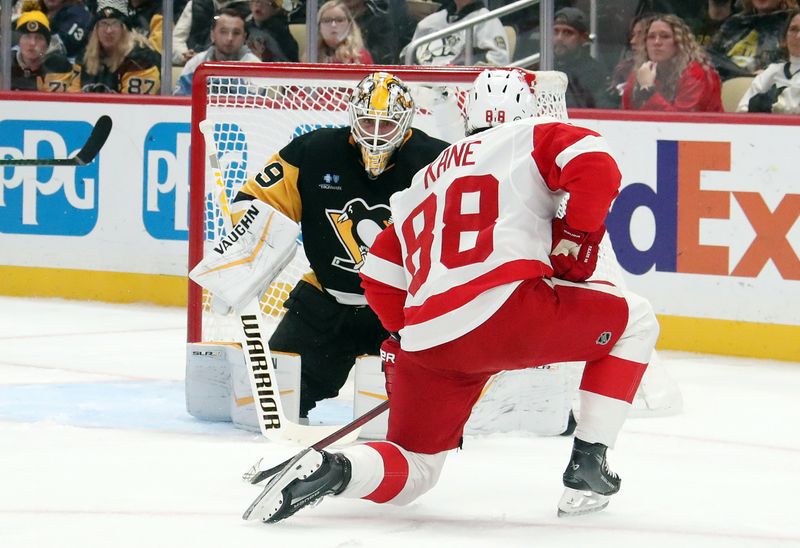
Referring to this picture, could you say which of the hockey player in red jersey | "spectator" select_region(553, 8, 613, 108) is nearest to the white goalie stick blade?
the hockey player in red jersey

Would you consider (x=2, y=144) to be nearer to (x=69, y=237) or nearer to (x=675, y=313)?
(x=69, y=237)

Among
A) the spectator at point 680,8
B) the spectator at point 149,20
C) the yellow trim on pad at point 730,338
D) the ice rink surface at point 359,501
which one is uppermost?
the spectator at point 149,20

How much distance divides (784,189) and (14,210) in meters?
3.59

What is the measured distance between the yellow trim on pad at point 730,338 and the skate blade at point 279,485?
301 centimetres

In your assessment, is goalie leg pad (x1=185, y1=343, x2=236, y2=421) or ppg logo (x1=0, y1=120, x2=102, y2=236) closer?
goalie leg pad (x1=185, y1=343, x2=236, y2=421)

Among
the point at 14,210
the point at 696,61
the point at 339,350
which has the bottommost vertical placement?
the point at 339,350

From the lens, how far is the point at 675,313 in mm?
5277

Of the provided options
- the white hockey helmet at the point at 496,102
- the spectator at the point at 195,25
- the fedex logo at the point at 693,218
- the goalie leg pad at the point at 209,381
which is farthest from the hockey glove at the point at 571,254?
the spectator at the point at 195,25

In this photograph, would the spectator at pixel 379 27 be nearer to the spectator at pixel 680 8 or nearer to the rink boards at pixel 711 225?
the rink boards at pixel 711 225

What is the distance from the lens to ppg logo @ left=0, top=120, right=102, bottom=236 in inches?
254

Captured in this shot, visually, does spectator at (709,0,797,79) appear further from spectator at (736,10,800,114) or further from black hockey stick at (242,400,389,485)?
black hockey stick at (242,400,389,485)

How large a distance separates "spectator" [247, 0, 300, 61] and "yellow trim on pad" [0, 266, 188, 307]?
3.58 ft

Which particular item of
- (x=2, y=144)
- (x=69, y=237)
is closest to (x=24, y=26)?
(x=2, y=144)

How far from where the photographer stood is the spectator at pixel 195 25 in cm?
635
